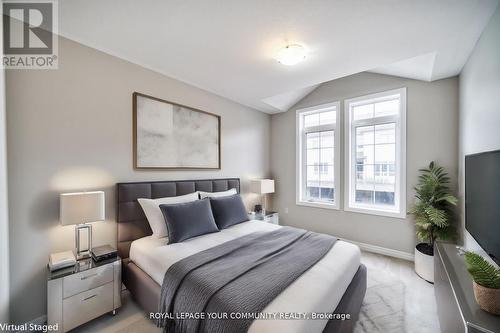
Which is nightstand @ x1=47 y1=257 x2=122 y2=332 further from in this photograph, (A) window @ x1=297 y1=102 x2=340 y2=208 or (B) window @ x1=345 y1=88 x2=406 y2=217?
(B) window @ x1=345 y1=88 x2=406 y2=217

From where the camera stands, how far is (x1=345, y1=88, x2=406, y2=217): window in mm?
3168

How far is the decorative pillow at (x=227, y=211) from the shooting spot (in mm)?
2619

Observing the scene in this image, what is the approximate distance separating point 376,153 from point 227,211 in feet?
8.73

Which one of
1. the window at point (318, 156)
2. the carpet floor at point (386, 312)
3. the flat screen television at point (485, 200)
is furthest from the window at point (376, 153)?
the flat screen television at point (485, 200)

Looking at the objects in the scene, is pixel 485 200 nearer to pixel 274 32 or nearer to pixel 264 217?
pixel 274 32

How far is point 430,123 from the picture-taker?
115 inches

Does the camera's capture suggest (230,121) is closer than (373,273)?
No

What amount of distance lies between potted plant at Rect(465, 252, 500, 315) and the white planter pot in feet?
5.57

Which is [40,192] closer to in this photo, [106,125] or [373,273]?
[106,125]

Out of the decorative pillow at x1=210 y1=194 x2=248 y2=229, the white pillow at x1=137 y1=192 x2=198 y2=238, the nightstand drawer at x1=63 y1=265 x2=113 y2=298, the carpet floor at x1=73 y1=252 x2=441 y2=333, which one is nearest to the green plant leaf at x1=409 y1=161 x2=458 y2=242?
the carpet floor at x1=73 y1=252 x2=441 y2=333

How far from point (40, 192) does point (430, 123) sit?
467cm

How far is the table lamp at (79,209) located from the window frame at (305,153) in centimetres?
338

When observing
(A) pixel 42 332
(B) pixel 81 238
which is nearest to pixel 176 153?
(B) pixel 81 238

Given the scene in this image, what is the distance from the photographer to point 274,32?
1864 mm
